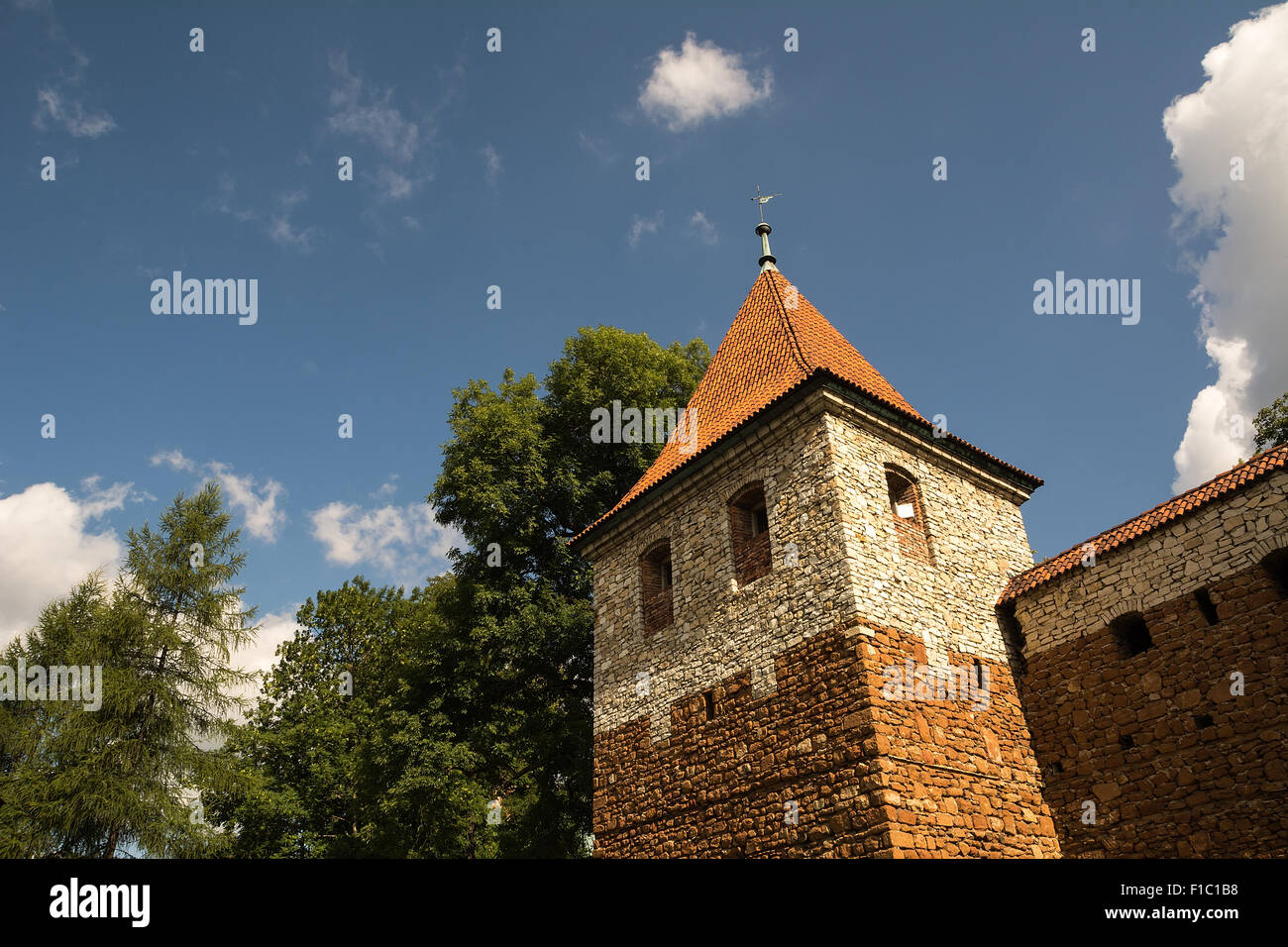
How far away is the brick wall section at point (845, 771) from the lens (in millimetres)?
8508

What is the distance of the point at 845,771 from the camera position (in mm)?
8719

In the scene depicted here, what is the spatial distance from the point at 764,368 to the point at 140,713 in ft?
44.7

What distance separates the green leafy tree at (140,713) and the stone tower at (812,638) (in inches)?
347

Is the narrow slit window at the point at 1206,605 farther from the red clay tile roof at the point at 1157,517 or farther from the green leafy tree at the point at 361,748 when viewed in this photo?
the green leafy tree at the point at 361,748

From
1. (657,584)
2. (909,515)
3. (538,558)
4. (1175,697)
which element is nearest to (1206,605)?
(1175,697)

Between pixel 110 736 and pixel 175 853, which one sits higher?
pixel 110 736

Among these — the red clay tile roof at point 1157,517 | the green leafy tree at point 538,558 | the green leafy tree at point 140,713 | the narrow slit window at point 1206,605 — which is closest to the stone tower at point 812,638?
the red clay tile roof at point 1157,517

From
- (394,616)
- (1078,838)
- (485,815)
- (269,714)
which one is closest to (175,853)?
(485,815)

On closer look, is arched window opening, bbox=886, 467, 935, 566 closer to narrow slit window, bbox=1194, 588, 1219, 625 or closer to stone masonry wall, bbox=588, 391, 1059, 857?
stone masonry wall, bbox=588, 391, 1059, 857
